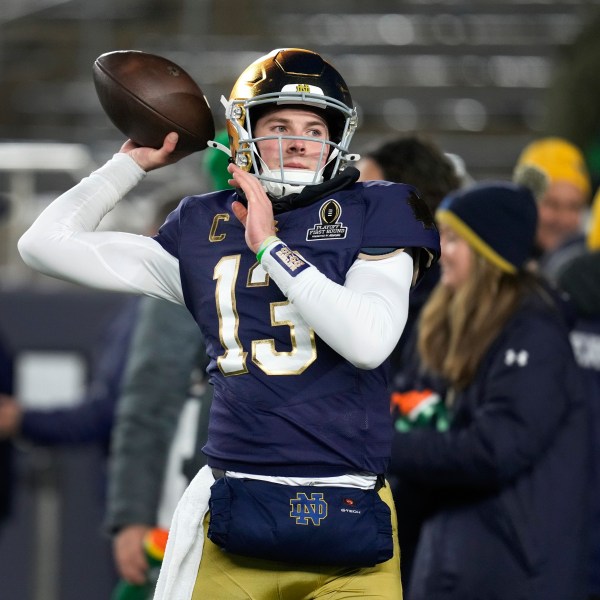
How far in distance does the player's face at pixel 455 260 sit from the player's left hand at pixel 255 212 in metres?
1.06

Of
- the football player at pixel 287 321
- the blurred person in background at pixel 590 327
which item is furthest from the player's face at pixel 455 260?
the football player at pixel 287 321

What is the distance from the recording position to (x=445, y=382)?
328 centimetres

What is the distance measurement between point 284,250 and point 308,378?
0.24 metres

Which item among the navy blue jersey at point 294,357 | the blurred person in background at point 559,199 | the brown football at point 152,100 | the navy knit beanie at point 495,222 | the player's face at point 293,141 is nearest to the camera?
the navy blue jersey at point 294,357

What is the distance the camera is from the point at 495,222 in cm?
332

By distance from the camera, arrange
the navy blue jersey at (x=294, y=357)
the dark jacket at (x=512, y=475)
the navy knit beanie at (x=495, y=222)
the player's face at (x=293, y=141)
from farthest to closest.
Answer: the navy knit beanie at (x=495, y=222) → the dark jacket at (x=512, y=475) → the player's face at (x=293, y=141) → the navy blue jersey at (x=294, y=357)

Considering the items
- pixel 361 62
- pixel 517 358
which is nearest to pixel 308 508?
pixel 517 358

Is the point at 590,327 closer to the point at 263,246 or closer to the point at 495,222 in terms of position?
the point at 495,222

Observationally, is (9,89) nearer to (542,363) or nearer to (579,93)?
(579,93)

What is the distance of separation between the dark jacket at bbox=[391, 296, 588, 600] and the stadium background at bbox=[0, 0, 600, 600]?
3816mm

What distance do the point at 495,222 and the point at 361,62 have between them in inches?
290

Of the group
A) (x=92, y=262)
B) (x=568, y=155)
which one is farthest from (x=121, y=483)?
(x=568, y=155)

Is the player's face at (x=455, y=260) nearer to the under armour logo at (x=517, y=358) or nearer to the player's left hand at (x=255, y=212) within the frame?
the under armour logo at (x=517, y=358)

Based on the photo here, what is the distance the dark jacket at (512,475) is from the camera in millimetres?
3059
